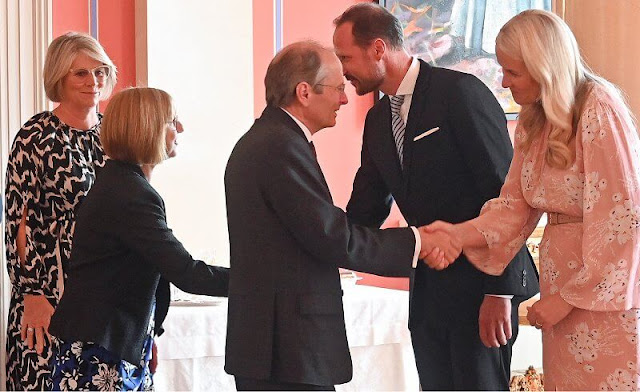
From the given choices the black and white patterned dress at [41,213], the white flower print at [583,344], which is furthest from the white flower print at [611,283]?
the black and white patterned dress at [41,213]

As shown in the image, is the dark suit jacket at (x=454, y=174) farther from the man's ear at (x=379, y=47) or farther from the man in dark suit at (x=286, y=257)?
the man in dark suit at (x=286, y=257)

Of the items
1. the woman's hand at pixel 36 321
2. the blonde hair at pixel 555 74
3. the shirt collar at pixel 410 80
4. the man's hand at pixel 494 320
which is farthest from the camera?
the woman's hand at pixel 36 321

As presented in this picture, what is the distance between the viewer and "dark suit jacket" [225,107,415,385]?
257 cm

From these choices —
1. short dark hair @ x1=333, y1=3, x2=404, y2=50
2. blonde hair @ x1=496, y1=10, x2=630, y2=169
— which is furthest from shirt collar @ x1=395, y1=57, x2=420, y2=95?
blonde hair @ x1=496, y1=10, x2=630, y2=169

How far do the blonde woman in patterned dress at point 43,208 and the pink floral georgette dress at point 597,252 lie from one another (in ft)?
5.68

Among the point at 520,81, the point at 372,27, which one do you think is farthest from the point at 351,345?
the point at 520,81

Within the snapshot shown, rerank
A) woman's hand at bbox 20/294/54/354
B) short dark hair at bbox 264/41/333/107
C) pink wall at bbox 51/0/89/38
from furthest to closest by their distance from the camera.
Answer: pink wall at bbox 51/0/89/38 < woman's hand at bbox 20/294/54/354 < short dark hair at bbox 264/41/333/107

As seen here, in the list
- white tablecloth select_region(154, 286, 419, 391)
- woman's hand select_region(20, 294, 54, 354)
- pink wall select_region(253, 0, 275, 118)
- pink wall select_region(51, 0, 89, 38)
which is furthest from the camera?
pink wall select_region(253, 0, 275, 118)

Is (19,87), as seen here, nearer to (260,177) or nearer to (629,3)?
(260,177)

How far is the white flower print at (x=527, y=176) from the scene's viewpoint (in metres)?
2.73

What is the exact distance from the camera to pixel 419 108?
312cm

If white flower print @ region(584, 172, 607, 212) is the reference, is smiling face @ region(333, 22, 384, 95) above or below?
above

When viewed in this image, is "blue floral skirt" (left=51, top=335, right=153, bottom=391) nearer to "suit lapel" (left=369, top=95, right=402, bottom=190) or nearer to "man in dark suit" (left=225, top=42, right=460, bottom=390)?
"man in dark suit" (left=225, top=42, right=460, bottom=390)

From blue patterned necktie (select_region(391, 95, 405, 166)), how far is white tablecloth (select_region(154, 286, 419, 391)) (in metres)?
1.47
